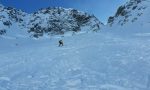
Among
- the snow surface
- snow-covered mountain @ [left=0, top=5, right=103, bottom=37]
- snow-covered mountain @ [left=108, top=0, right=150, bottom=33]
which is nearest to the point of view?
the snow surface

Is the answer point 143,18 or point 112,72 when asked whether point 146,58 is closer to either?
point 112,72

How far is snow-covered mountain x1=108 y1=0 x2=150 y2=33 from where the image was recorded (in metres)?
47.7

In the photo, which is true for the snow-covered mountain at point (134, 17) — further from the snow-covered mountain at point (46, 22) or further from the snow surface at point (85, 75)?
the snow surface at point (85, 75)

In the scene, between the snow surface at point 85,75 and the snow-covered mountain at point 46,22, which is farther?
the snow-covered mountain at point 46,22

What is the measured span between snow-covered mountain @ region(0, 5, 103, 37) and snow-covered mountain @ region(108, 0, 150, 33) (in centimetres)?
698

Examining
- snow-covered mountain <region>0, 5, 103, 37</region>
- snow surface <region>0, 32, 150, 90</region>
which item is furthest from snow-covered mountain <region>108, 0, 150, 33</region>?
snow surface <region>0, 32, 150, 90</region>

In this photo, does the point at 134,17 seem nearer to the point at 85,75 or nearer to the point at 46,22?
the point at 46,22

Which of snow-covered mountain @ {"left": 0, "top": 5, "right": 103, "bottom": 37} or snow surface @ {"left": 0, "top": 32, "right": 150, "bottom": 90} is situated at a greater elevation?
snow-covered mountain @ {"left": 0, "top": 5, "right": 103, "bottom": 37}

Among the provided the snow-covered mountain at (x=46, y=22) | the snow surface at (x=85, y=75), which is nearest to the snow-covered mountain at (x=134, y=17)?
the snow-covered mountain at (x=46, y=22)

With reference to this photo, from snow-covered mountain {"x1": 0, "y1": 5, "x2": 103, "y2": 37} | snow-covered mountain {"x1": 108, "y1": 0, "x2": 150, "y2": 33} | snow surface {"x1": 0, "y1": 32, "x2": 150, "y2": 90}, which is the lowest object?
snow surface {"x1": 0, "y1": 32, "x2": 150, "y2": 90}

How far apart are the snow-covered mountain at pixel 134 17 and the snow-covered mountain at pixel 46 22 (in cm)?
698

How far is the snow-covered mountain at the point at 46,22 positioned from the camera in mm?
72688

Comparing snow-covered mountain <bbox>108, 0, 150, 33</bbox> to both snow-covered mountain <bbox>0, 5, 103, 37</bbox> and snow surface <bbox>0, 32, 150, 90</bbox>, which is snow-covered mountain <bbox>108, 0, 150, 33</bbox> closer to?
snow-covered mountain <bbox>0, 5, 103, 37</bbox>

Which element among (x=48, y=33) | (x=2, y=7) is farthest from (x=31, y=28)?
(x=2, y=7)
